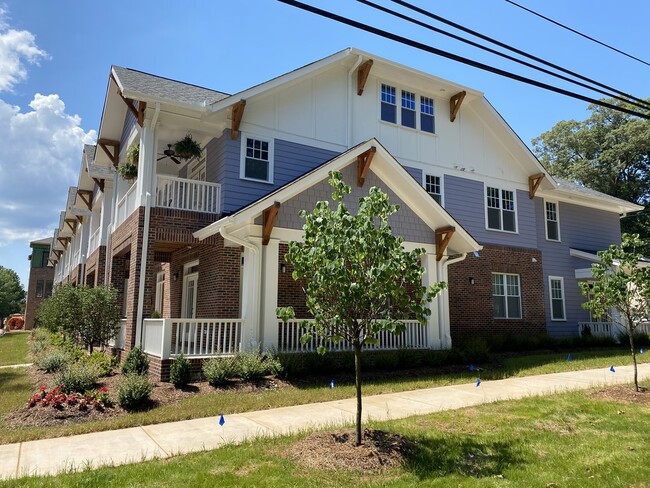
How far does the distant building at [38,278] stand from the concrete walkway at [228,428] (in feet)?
168

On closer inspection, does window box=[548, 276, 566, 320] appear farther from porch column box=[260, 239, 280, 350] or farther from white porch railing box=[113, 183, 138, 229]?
white porch railing box=[113, 183, 138, 229]

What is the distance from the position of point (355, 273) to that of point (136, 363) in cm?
740

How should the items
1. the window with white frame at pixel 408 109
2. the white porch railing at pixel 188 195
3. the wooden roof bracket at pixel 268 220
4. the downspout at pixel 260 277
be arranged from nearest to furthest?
the downspout at pixel 260 277 → the wooden roof bracket at pixel 268 220 → the white porch railing at pixel 188 195 → the window with white frame at pixel 408 109

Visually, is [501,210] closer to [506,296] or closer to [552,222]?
[552,222]

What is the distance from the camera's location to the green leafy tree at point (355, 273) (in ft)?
18.6

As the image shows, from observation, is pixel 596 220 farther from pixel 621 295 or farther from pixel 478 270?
pixel 621 295

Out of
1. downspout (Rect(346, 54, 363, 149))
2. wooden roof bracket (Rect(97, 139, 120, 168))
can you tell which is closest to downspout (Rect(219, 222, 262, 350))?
downspout (Rect(346, 54, 363, 149))

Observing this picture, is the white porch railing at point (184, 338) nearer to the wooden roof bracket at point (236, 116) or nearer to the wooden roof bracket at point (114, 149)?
the wooden roof bracket at point (236, 116)

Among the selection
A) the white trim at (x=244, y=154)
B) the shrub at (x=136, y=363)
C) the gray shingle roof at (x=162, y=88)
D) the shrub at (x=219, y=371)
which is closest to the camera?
the shrub at (x=219, y=371)

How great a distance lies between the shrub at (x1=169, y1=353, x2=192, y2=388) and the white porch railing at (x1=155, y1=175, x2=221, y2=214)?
4.57 m

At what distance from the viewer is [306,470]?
5.17 meters

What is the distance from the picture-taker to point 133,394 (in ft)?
27.5

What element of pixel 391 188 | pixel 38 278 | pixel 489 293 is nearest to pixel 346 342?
pixel 391 188

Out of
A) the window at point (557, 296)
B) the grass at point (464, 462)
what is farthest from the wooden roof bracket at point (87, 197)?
the grass at point (464, 462)
